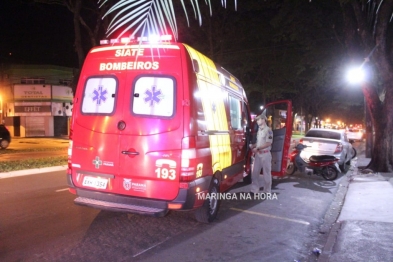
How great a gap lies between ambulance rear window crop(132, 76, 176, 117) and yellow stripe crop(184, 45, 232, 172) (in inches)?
20.5

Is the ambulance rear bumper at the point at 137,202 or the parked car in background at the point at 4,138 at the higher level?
the parked car in background at the point at 4,138

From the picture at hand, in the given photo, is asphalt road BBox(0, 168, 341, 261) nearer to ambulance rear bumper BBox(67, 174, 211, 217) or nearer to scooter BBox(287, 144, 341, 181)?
ambulance rear bumper BBox(67, 174, 211, 217)

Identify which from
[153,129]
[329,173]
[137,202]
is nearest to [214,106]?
[153,129]

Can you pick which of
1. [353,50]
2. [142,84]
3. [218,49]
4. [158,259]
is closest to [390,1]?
[353,50]

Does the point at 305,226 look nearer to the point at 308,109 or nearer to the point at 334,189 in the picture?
the point at 334,189

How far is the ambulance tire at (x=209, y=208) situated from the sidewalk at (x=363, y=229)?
1.82 metres

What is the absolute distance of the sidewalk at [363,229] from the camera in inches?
180

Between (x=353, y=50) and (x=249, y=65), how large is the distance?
13.4 m

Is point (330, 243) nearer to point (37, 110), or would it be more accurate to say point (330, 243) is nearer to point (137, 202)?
point (137, 202)

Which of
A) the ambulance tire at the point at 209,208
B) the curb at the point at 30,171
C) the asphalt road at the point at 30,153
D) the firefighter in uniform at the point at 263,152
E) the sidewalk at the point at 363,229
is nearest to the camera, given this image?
the sidewalk at the point at 363,229

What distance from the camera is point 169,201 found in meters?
4.79

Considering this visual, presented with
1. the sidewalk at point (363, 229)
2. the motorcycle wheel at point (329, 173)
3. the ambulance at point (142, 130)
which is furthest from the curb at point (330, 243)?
the motorcycle wheel at point (329, 173)

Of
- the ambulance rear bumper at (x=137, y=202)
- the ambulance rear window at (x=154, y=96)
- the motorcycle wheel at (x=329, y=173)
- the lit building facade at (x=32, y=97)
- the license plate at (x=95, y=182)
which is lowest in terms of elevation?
the motorcycle wheel at (x=329, y=173)

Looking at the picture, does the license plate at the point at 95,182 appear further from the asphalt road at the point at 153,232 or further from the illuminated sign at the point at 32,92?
the illuminated sign at the point at 32,92
